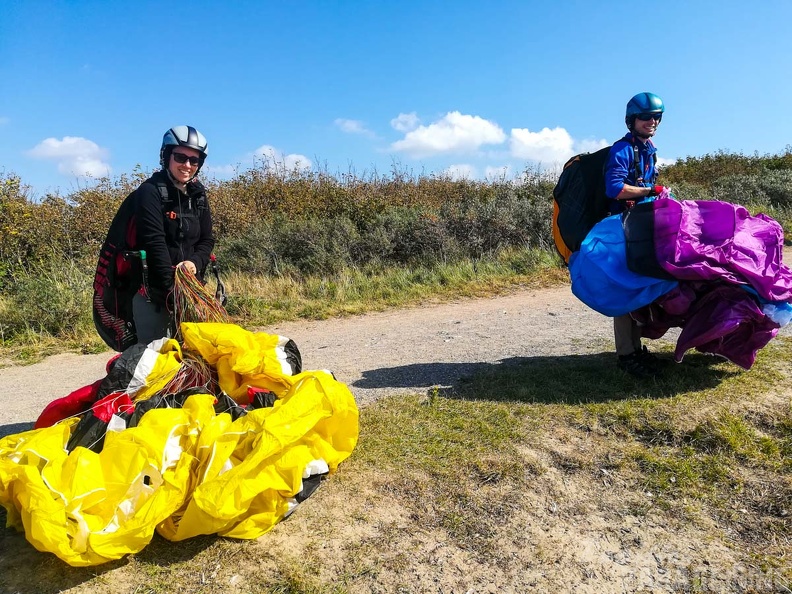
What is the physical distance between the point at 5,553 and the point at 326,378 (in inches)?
65.6

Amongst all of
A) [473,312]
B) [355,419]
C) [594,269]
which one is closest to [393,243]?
[473,312]

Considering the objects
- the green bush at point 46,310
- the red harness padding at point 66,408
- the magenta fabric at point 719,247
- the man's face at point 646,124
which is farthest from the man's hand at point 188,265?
the green bush at point 46,310

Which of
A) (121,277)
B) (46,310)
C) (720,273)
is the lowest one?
(46,310)

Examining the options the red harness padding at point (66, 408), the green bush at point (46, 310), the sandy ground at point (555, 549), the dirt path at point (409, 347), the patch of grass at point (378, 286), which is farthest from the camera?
the patch of grass at point (378, 286)

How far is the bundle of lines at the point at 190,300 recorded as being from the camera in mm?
3566

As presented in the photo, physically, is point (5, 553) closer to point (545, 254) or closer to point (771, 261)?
point (771, 261)

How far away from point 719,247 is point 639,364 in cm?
101

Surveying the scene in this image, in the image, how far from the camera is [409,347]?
5.85 meters

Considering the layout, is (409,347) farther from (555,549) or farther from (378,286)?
(378,286)

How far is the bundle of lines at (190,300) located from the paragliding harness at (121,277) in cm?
20

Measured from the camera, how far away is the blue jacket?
409cm

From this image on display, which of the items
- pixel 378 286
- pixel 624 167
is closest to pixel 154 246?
pixel 624 167

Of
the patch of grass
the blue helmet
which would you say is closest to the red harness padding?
the blue helmet

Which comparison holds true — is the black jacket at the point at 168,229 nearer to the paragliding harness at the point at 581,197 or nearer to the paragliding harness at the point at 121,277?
the paragliding harness at the point at 121,277
